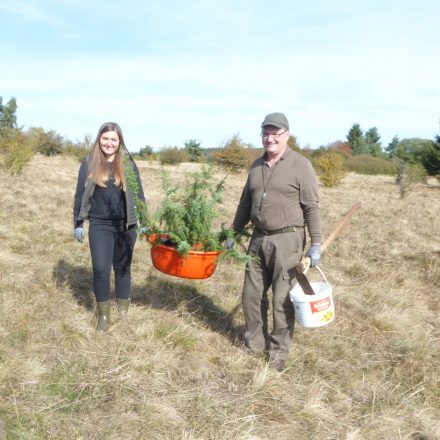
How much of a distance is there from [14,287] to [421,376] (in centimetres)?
383

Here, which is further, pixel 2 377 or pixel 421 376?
pixel 421 376

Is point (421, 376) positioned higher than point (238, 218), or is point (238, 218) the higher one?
point (238, 218)

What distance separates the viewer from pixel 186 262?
3277 millimetres

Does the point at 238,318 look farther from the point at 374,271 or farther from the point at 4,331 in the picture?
the point at 374,271

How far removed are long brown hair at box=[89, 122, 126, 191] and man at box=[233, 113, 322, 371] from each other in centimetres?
106

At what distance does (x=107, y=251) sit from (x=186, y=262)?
0.86m

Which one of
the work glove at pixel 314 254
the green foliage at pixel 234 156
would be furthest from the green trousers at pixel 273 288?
the green foliage at pixel 234 156

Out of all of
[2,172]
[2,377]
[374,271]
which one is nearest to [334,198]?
[374,271]

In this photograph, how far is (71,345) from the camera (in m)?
3.56

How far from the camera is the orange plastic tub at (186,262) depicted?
3281 millimetres

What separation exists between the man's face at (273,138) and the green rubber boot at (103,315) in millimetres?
1916

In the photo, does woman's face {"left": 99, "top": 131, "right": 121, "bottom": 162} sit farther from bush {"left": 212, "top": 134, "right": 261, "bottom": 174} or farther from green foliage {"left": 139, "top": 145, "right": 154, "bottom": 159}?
green foliage {"left": 139, "top": 145, "right": 154, "bottom": 159}

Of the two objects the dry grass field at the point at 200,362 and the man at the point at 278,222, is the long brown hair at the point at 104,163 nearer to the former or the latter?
the man at the point at 278,222

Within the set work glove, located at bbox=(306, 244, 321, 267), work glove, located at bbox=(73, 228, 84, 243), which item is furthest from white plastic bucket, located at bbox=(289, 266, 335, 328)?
work glove, located at bbox=(73, 228, 84, 243)
